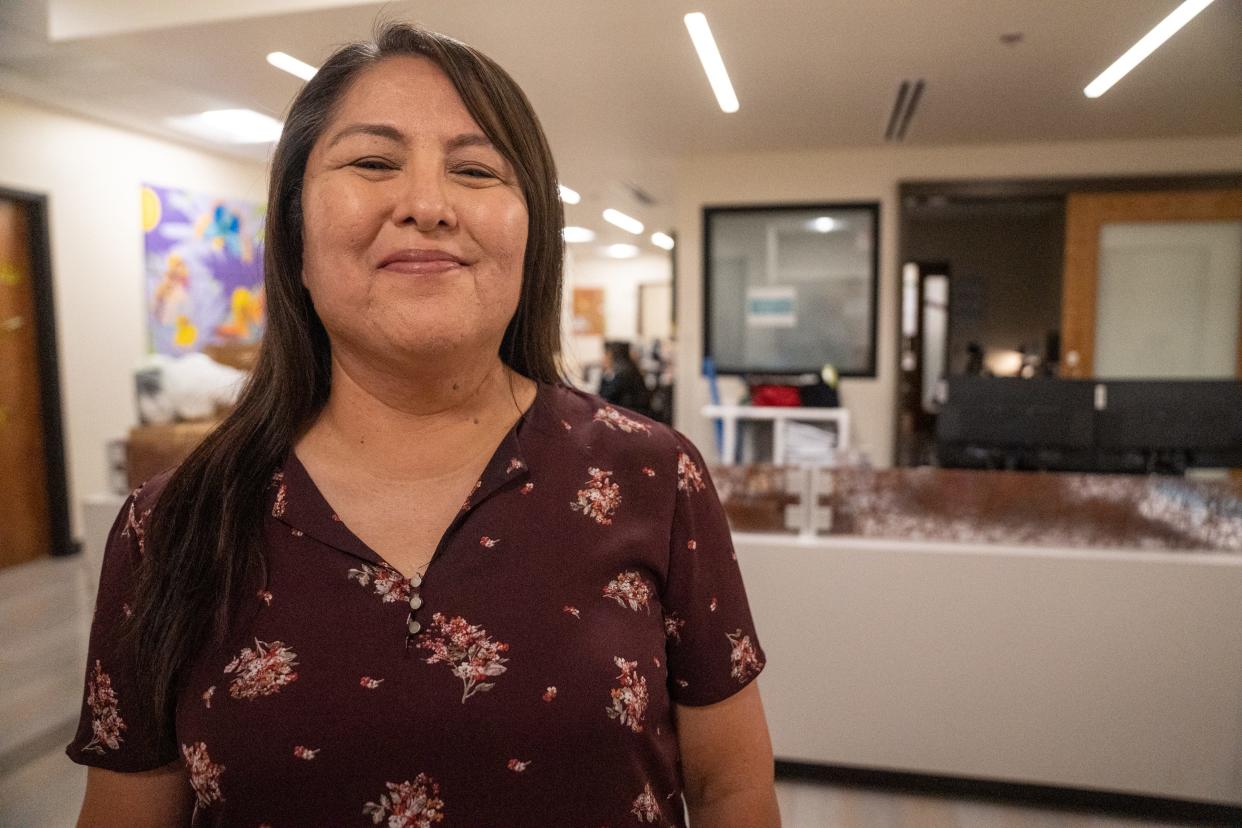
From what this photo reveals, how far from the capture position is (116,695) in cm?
73

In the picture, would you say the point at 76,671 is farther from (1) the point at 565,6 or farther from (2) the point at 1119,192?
(2) the point at 1119,192

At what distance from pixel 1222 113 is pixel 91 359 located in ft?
16.6

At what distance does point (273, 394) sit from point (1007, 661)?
1.83m

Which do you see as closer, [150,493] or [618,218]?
[150,493]

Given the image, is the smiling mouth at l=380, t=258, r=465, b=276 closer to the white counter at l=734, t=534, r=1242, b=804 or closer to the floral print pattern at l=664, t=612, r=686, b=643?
the floral print pattern at l=664, t=612, r=686, b=643

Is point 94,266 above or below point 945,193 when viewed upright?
below

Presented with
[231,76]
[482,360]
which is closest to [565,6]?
[482,360]

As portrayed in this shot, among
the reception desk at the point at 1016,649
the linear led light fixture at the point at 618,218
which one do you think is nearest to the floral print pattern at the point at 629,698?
the reception desk at the point at 1016,649

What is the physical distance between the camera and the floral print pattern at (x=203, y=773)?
0.69m

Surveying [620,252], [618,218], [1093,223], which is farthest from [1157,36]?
[620,252]

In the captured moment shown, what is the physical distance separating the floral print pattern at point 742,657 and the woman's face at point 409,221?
15.5 inches

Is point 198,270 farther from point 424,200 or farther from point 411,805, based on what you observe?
point 411,805

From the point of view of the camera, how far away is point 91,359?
14.4 ft

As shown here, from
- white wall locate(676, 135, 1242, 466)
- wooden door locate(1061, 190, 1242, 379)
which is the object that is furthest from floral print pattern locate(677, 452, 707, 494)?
white wall locate(676, 135, 1242, 466)
